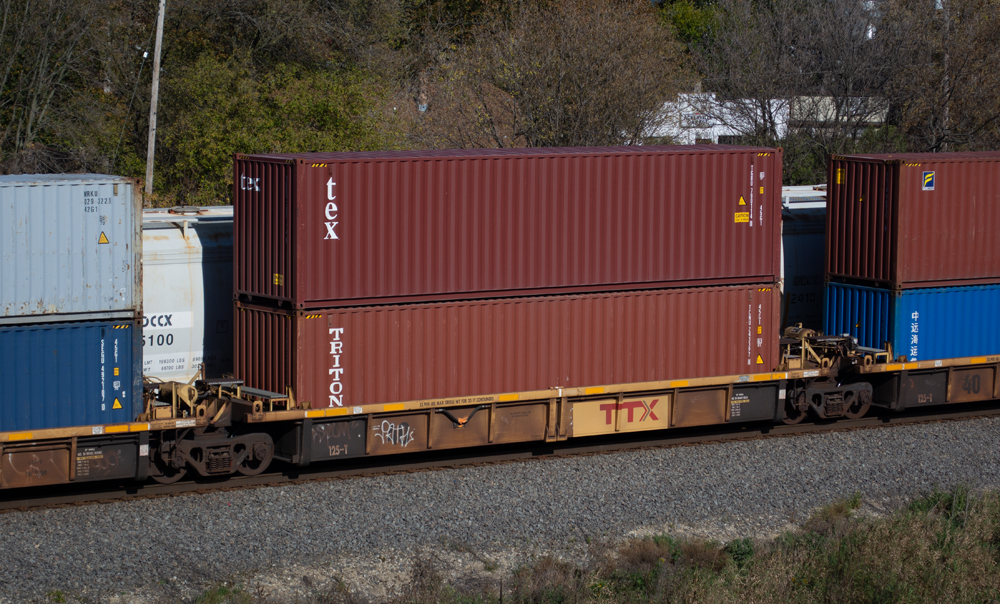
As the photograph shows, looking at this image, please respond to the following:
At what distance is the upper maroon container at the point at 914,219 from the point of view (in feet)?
47.9

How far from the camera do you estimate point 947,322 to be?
50.1 ft

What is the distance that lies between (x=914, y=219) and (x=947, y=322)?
1805 mm

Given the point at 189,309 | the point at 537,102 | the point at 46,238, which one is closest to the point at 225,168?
the point at 537,102

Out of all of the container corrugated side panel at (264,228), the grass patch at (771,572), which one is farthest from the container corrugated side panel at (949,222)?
the container corrugated side panel at (264,228)

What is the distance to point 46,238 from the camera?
35.6ft

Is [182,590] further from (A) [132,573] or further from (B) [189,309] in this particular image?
(B) [189,309]

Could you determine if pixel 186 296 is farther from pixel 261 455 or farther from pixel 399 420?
pixel 399 420

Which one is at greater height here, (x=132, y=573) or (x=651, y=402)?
(x=651, y=402)

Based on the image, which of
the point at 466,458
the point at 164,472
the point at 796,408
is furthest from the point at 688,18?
the point at 164,472

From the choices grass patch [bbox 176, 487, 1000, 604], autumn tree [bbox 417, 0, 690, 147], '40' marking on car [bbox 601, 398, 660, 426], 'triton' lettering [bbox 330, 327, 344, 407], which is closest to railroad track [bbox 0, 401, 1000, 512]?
'40' marking on car [bbox 601, 398, 660, 426]

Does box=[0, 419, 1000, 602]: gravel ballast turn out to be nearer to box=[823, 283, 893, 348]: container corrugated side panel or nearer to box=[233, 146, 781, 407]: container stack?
box=[233, 146, 781, 407]: container stack

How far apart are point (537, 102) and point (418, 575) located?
2126 cm

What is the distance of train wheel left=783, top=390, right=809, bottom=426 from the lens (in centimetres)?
1485

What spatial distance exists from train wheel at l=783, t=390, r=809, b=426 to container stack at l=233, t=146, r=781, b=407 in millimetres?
1037
